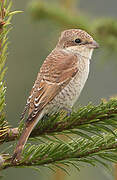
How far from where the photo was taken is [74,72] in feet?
11.5

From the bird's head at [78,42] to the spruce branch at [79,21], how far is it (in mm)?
302

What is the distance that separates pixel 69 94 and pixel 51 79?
20 cm

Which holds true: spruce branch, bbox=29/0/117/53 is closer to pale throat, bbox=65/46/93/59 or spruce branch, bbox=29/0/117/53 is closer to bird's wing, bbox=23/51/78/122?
pale throat, bbox=65/46/93/59

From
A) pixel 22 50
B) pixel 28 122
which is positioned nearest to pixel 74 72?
pixel 28 122

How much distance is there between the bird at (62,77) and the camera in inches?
118

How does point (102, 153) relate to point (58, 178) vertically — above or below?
above

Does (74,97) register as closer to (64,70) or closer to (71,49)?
(64,70)

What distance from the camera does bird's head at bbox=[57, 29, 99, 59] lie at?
150 inches

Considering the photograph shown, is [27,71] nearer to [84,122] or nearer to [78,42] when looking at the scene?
[78,42]

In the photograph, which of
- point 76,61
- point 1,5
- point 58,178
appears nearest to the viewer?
point 1,5

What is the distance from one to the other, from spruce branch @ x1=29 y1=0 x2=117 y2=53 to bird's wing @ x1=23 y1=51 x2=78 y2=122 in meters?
0.61

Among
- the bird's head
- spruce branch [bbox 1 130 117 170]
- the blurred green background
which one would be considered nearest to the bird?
the bird's head

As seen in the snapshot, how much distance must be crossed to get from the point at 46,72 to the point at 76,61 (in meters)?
0.49

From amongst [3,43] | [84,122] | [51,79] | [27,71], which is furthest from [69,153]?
[27,71]
